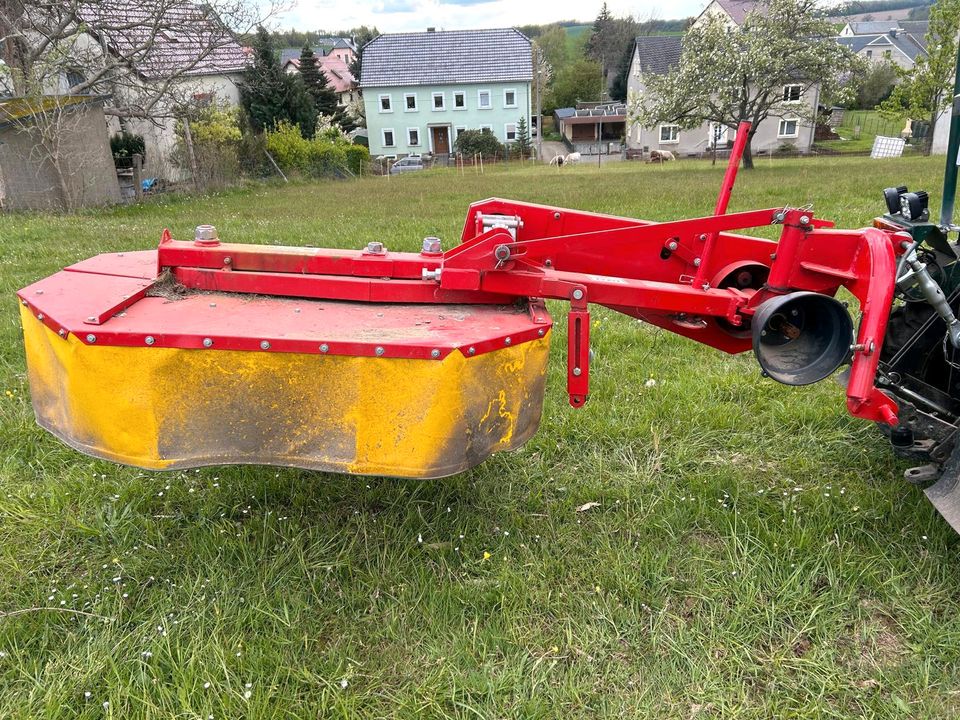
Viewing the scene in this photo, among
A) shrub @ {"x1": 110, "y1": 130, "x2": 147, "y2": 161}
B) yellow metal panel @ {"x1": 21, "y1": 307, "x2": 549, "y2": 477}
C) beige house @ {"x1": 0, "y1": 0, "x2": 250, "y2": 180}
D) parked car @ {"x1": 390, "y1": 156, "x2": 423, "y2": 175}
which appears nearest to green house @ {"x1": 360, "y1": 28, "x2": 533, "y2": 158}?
parked car @ {"x1": 390, "y1": 156, "x2": 423, "y2": 175}

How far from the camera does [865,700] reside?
2.22 meters

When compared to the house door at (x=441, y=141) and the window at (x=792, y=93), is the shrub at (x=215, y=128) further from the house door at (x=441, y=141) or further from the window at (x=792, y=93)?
the house door at (x=441, y=141)

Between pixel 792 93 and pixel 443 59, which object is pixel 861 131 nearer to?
pixel 792 93

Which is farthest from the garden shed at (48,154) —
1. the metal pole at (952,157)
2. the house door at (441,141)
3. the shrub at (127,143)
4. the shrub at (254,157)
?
the house door at (441,141)

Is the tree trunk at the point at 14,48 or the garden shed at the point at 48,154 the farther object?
the tree trunk at the point at 14,48

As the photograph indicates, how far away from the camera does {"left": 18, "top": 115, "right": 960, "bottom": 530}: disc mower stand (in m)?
2.06

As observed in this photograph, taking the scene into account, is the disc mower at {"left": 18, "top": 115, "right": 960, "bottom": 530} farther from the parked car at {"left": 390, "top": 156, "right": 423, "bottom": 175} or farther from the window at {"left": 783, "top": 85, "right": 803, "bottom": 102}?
the parked car at {"left": 390, "top": 156, "right": 423, "bottom": 175}

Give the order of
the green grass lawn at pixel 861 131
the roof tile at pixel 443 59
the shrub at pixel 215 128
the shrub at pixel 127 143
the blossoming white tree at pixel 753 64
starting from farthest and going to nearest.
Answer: the roof tile at pixel 443 59 → the green grass lawn at pixel 861 131 → the shrub at pixel 215 128 → the blossoming white tree at pixel 753 64 → the shrub at pixel 127 143

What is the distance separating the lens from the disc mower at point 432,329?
206cm

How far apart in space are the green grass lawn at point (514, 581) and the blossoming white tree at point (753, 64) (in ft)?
77.9

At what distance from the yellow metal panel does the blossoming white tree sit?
25.1 meters

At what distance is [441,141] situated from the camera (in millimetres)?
48562

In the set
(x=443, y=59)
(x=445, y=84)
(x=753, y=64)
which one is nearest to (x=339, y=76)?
(x=443, y=59)

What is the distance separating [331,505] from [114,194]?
17.5m
